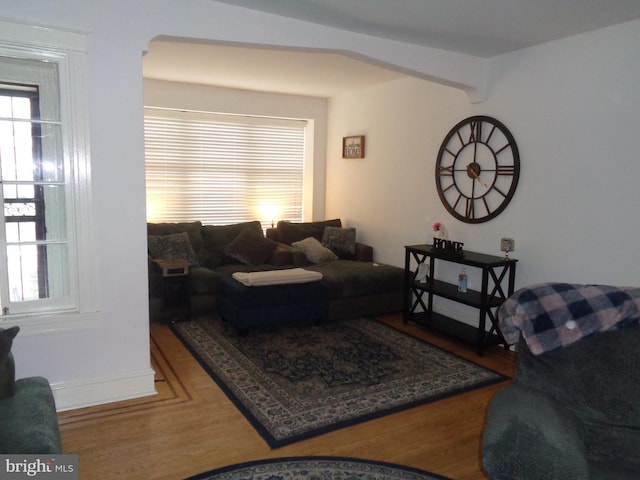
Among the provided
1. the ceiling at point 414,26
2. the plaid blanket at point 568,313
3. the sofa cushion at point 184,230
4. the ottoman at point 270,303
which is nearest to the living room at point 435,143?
the ceiling at point 414,26

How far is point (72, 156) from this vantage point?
9.43 feet

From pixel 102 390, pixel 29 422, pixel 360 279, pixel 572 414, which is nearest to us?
pixel 29 422

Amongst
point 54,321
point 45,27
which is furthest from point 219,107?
point 54,321

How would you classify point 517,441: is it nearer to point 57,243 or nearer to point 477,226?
point 57,243

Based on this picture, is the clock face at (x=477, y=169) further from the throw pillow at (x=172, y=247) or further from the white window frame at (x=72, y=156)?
the white window frame at (x=72, y=156)

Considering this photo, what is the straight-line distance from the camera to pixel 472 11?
10.3ft

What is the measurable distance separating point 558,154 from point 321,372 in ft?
8.17

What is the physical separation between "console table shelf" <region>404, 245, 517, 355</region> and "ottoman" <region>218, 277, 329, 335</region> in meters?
0.93

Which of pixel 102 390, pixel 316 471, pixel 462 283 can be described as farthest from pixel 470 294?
pixel 102 390

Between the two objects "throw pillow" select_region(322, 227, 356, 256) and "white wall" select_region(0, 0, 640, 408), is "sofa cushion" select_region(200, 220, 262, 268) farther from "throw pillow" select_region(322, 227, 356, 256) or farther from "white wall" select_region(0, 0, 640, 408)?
"white wall" select_region(0, 0, 640, 408)

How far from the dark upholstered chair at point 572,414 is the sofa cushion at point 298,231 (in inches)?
163

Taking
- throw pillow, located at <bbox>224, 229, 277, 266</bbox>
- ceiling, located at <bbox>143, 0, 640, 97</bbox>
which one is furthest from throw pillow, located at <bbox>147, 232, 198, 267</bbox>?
ceiling, located at <bbox>143, 0, 640, 97</bbox>

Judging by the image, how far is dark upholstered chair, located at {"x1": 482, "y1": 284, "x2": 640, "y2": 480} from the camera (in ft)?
5.48

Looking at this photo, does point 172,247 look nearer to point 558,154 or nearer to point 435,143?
point 435,143
